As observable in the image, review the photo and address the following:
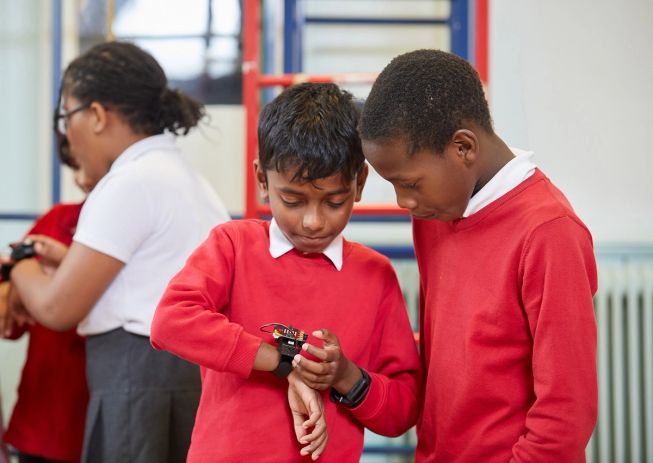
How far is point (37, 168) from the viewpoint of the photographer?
3.25m

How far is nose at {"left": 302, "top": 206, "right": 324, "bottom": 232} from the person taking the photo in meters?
1.19

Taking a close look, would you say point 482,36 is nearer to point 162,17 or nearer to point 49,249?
point 49,249

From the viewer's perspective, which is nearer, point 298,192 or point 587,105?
point 298,192

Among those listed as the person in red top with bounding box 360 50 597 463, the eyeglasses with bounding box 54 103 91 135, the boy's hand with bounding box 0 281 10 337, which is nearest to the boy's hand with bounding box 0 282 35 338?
the boy's hand with bounding box 0 281 10 337

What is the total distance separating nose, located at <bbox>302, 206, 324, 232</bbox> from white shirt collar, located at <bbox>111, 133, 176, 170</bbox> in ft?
2.14

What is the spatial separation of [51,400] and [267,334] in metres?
0.82

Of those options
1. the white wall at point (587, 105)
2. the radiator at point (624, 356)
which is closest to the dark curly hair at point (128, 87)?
the radiator at point (624, 356)

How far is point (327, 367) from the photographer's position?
1146mm

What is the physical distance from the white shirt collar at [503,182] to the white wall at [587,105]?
183 centimetres

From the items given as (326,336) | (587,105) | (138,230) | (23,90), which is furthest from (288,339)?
(23,90)

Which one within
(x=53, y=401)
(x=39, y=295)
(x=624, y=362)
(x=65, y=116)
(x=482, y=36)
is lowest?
(x=624, y=362)

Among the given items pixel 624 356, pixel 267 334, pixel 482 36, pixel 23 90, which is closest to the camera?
pixel 267 334

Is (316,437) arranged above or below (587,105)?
below

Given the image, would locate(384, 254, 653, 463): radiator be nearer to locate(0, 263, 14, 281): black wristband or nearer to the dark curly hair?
the dark curly hair
